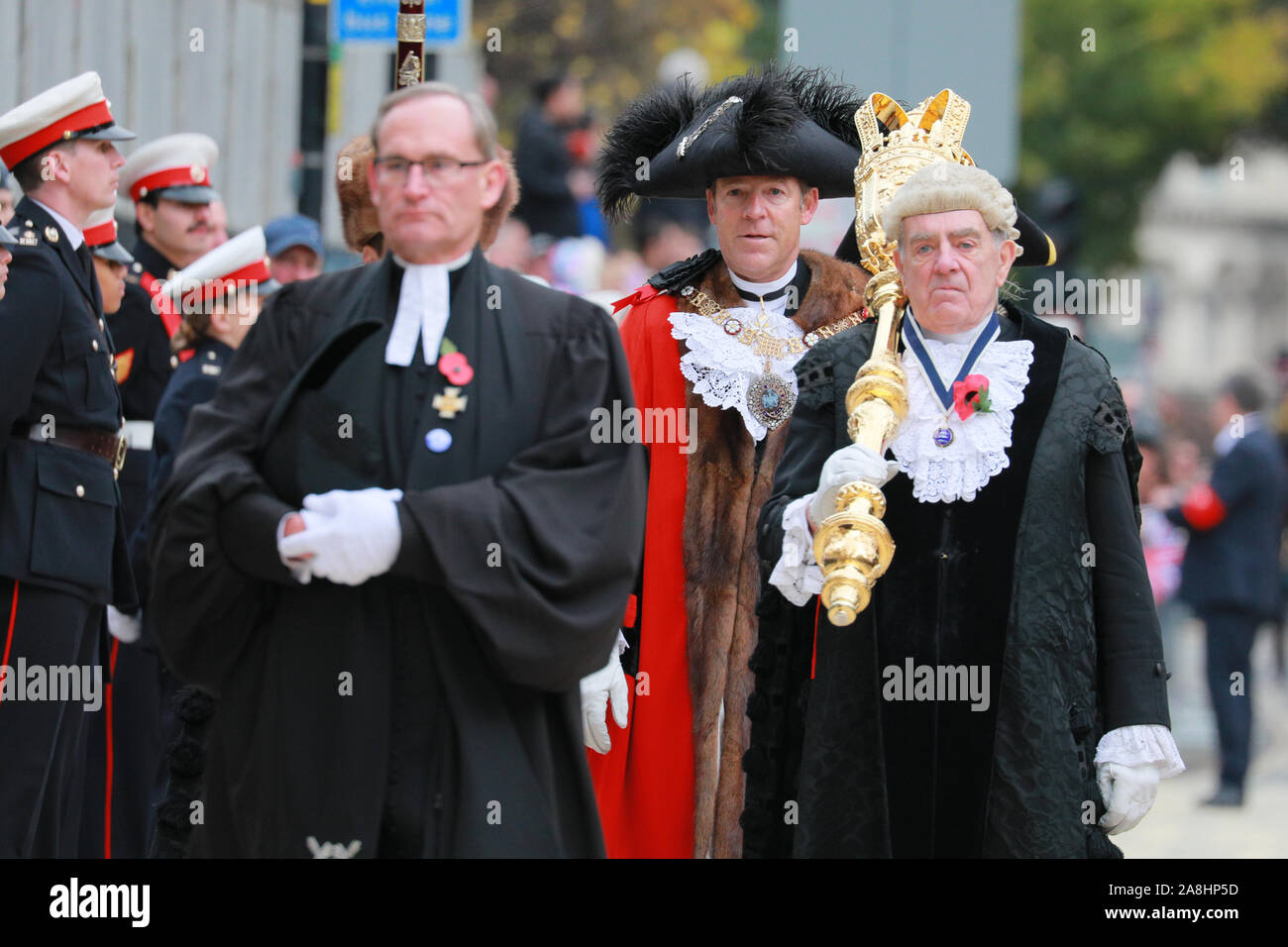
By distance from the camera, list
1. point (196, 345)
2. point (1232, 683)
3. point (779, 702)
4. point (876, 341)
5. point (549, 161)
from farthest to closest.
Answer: point (549, 161) → point (1232, 683) → point (196, 345) → point (779, 702) → point (876, 341)

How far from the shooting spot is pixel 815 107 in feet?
22.4

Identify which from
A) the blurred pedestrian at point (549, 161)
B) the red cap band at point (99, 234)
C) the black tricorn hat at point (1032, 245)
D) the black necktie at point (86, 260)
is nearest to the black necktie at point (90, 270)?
the black necktie at point (86, 260)

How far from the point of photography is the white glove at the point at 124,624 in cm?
748

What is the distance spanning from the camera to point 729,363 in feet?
21.7

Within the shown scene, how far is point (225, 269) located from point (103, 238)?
0.69 m

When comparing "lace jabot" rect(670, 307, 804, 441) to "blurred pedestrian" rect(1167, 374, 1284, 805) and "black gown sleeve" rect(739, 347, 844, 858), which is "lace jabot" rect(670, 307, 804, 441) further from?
"blurred pedestrian" rect(1167, 374, 1284, 805)

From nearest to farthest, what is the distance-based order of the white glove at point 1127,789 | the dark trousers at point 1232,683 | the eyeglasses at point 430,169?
1. the eyeglasses at point 430,169
2. the white glove at point 1127,789
3. the dark trousers at point 1232,683

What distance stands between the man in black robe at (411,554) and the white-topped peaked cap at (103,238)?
116 inches

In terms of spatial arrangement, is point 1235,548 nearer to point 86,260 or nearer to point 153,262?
point 153,262

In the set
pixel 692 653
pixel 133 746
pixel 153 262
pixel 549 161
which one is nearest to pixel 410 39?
pixel 692 653

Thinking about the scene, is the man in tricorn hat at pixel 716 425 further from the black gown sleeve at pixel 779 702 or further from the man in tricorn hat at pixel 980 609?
the man in tricorn hat at pixel 980 609
